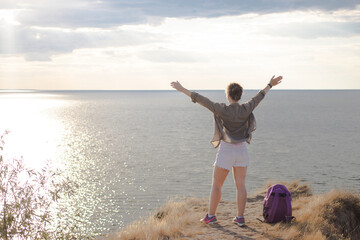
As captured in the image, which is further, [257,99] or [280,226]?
[280,226]

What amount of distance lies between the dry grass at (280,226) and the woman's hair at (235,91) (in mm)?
2700

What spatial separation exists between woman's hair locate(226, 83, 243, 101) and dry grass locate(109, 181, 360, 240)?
270 cm

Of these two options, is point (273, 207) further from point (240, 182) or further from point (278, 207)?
point (240, 182)

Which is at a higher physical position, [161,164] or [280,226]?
[280,226]

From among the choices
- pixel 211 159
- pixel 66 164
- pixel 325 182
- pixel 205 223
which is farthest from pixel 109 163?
pixel 205 223

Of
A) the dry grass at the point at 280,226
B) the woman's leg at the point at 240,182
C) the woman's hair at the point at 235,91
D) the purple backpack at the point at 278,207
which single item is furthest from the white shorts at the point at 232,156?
the purple backpack at the point at 278,207

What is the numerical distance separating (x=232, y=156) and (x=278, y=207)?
6.33 ft

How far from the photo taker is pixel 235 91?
6828 millimetres

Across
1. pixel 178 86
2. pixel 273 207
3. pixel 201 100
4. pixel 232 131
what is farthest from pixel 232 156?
pixel 273 207

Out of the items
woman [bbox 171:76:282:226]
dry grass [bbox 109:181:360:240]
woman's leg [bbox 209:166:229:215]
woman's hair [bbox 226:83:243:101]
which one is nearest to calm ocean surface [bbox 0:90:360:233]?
dry grass [bbox 109:181:360:240]

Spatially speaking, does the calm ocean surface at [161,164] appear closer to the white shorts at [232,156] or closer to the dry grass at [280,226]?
the dry grass at [280,226]

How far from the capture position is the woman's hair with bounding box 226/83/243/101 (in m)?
6.83

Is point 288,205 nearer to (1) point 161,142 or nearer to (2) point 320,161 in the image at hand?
(2) point 320,161

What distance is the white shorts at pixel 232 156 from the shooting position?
267 inches
